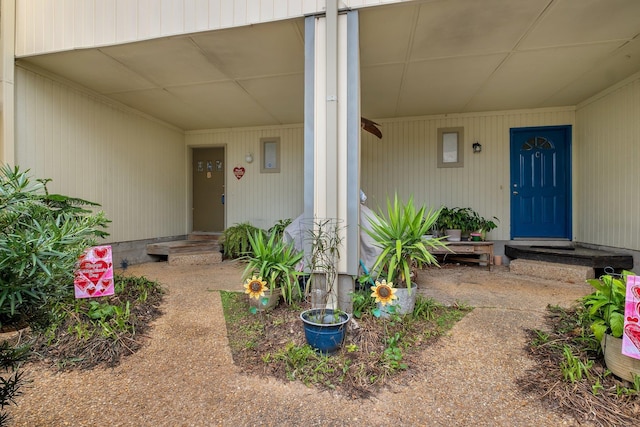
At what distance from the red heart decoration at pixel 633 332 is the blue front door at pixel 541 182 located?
4058mm

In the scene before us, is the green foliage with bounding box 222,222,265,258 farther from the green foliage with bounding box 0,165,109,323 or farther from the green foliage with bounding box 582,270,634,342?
the green foliage with bounding box 582,270,634,342

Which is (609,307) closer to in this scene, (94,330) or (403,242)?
(403,242)

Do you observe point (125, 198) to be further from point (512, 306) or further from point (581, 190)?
point (581, 190)

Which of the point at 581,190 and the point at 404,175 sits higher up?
the point at 404,175

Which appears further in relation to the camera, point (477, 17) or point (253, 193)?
point (253, 193)

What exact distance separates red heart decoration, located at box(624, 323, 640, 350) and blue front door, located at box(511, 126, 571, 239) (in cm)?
406

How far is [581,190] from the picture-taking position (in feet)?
16.0

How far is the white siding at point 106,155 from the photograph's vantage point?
12.2 ft

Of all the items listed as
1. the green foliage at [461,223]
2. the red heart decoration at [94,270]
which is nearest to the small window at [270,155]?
the green foliage at [461,223]

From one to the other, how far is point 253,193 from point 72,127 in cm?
303

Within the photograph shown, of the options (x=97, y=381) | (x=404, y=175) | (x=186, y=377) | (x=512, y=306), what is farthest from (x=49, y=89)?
(x=512, y=306)

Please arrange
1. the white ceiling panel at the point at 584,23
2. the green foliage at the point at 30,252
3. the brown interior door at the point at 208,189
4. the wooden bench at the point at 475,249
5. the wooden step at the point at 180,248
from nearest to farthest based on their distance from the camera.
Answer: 1. the green foliage at the point at 30,252
2. the white ceiling panel at the point at 584,23
3. the wooden bench at the point at 475,249
4. the wooden step at the point at 180,248
5. the brown interior door at the point at 208,189

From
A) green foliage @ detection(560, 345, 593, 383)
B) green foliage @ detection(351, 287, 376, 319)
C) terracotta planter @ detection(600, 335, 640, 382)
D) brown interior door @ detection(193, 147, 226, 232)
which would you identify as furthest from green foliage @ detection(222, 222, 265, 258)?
terracotta planter @ detection(600, 335, 640, 382)

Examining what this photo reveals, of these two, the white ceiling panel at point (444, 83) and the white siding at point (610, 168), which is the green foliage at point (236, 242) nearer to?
the white ceiling panel at point (444, 83)
